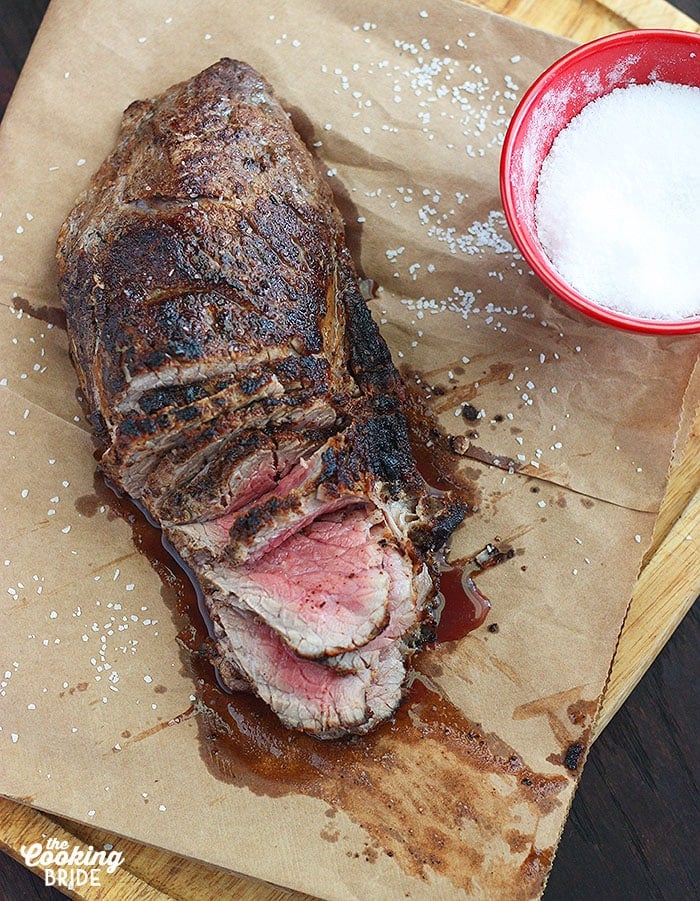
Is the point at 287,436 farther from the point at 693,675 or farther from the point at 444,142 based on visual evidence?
the point at 693,675

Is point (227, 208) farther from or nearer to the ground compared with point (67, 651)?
farther from the ground

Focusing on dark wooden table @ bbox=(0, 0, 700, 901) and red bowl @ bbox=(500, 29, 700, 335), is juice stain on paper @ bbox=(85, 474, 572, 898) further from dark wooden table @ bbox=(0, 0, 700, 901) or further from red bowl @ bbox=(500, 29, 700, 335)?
red bowl @ bbox=(500, 29, 700, 335)

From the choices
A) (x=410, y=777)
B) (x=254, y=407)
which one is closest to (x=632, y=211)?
(x=254, y=407)

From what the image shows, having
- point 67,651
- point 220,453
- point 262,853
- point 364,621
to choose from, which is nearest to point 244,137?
point 220,453

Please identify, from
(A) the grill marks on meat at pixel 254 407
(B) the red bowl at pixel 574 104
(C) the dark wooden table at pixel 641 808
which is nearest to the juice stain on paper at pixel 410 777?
(A) the grill marks on meat at pixel 254 407

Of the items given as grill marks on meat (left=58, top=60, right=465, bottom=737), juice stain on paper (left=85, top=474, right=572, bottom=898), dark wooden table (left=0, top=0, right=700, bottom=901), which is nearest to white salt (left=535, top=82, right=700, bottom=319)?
grill marks on meat (left=58, top=60, right=465, bottom=737)

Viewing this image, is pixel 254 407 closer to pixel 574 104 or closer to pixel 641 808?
pixel 574 104
